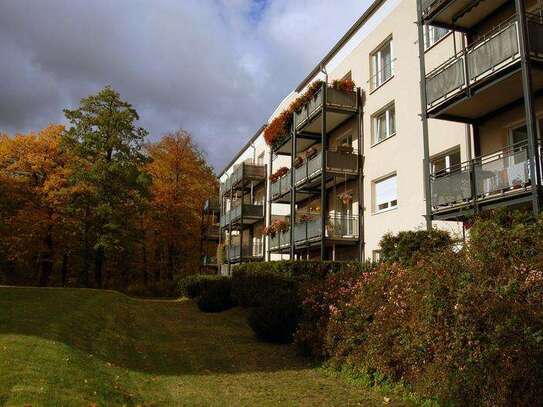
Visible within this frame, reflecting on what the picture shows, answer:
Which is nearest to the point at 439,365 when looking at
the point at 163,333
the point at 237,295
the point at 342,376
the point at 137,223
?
the point at 342,376

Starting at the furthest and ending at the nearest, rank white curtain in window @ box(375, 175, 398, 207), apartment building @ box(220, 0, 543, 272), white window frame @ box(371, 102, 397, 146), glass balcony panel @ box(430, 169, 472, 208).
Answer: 1. white window frame @ box(371, 102, 397, 146)
2. white curtain in window @ box(375, 175, 398, 207)
3. glass balcony panel @ box(430, 169, 472, 208)
4. apartment building @ box(220, 0, 543, 272)

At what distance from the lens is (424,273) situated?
7.63 meters

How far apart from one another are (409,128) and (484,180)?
5635 mm

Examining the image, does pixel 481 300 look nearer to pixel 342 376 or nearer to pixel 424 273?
pixel 424 273

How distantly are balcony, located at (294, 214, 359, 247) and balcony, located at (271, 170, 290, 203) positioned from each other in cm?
408

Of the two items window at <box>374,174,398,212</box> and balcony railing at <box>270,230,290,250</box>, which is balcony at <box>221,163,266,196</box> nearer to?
balcony railing at <box>270,230,290,250</box>

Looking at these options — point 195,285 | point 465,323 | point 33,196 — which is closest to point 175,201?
point 33,196

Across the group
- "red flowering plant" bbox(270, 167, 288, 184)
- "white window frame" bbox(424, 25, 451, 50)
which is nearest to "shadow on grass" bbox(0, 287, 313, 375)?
"white window frame" bbox(424, 25, 451, 50)

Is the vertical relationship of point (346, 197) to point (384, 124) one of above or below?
below

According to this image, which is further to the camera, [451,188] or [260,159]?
[260,159]

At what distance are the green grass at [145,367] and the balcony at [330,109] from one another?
1039 centimetres

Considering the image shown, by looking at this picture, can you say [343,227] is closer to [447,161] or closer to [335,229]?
[335,229]

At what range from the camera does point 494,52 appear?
41.6 feet

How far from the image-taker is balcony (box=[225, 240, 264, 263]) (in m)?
34.9
